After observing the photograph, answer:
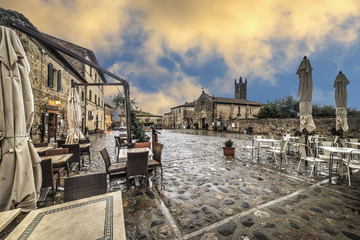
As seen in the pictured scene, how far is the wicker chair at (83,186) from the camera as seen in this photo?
1.88 meters

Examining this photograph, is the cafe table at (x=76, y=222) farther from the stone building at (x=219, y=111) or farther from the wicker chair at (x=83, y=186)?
the stone building at (x=219, y=111)

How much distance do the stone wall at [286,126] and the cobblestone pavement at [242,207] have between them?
1056 centimetres

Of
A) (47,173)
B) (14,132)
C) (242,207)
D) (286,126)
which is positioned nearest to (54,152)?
(47,173)

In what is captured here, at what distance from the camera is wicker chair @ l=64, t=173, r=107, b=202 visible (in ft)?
6.17

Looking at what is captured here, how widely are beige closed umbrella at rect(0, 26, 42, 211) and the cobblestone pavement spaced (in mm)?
1397

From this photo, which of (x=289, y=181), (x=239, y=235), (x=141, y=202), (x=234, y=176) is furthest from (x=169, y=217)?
(x=289, y=181)

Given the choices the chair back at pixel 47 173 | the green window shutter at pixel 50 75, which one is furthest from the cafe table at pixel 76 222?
the green window shutter at pixel 50 75

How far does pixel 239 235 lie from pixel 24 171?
3.21 meters

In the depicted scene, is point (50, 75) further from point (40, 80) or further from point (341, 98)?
point (341, 98)

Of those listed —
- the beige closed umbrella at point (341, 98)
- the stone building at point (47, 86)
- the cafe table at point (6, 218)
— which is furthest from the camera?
the stone building at point (47, 86)

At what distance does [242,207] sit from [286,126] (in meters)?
18.0

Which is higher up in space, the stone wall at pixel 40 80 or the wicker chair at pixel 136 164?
the stone wall at pixel 40 80

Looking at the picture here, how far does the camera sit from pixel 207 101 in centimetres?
3130

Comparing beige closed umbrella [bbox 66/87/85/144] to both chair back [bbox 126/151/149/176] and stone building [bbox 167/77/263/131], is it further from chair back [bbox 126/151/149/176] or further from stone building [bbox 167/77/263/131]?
stone building [bbox 167/77/263/131]
